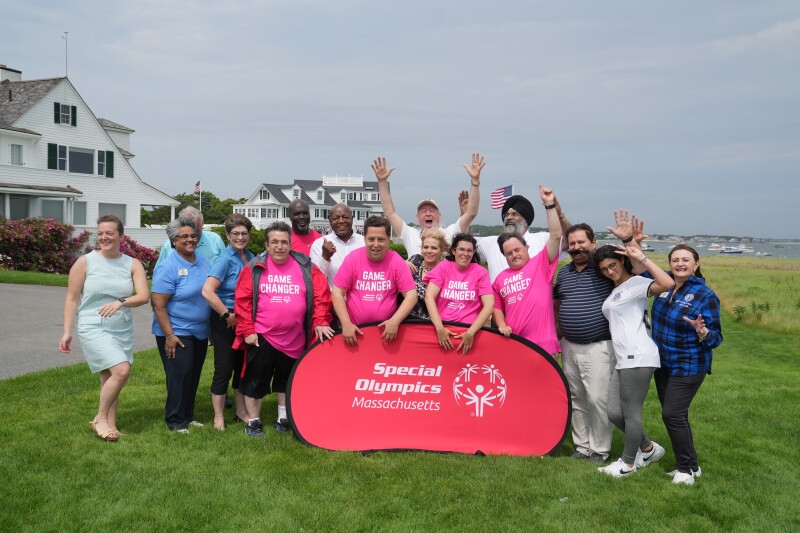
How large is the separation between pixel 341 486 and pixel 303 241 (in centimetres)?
309

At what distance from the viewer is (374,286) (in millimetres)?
6000

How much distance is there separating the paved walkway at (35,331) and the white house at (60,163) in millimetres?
14438

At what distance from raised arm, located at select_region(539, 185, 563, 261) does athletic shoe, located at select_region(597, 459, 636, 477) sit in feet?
6.32

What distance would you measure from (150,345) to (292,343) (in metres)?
6.67

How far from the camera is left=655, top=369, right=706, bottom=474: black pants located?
5.23m

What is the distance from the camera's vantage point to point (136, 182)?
36000mm

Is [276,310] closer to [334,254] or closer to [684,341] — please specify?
[334,254]

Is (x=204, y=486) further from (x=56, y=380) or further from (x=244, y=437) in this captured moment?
(x=56, y=380)

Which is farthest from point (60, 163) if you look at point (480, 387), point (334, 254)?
point (480, 387)

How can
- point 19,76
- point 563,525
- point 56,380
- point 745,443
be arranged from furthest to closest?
point 19,76 → point 56,380 → point 745,443 → point 563,525

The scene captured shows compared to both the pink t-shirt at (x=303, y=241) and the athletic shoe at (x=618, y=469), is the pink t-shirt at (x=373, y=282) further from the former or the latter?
the athletic shoe at (x=618, y=469)

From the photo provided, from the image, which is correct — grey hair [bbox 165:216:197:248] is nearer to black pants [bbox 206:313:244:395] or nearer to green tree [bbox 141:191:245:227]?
black pants [bbox 206:313:244:395]

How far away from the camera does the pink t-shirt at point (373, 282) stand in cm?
599

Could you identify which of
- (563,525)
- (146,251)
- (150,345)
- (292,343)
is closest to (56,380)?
(150,345)
